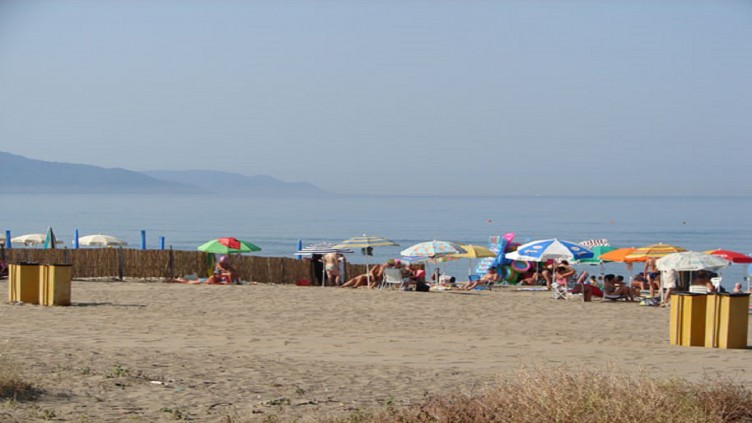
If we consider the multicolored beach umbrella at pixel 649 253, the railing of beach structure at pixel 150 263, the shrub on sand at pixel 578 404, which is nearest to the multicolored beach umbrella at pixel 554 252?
the multicolored beach umbrella at pixel 649 253

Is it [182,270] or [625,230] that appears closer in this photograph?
[182,270]

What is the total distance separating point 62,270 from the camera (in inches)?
601

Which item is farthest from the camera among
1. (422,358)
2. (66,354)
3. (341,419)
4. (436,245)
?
(436,245)

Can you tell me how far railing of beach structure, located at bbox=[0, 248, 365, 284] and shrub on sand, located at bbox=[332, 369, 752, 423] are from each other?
56.9 ft

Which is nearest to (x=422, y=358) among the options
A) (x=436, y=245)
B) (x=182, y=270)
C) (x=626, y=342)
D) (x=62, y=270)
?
(x=626, y=342)

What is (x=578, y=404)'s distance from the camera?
627 cm

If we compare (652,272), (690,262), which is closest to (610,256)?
(652,272)

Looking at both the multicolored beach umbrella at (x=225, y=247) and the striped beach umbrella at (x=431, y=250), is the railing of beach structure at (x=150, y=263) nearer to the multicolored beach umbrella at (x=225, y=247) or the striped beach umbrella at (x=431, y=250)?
the multicolored beach umbrella at (x=225, y=247)

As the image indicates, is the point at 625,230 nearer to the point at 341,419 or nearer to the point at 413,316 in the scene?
the point at 413,316

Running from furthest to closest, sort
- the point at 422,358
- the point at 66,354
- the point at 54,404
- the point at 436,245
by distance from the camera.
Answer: the point at 436,245
the point at 422,358
the point at 66,354
the point at 54,404

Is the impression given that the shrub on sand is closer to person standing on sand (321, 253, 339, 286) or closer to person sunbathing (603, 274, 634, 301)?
person sunbathing (603, 274, 634, 301)

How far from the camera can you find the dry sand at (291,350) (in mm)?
7863

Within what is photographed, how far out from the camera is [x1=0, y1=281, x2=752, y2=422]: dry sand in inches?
310

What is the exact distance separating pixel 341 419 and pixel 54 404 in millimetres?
2208
